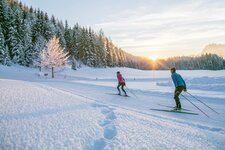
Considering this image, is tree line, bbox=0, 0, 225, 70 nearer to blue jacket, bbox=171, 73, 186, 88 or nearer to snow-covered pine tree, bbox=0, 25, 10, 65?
snow-covered pine tree, bbox=0, 25, 10, 65

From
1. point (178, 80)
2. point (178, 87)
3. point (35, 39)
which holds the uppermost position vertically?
point (35, 39)

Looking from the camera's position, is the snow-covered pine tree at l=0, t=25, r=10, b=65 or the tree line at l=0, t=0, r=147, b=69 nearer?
the snow-covered pine tree at l=0, t=25, r=10, b=65

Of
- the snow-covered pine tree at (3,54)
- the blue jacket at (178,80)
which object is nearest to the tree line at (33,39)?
the snow-covered pine tree at (3,54)

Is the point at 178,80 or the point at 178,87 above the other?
the point at 178,80

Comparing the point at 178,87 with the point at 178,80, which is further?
the point at 178,80

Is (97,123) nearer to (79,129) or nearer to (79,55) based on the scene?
(79,129)

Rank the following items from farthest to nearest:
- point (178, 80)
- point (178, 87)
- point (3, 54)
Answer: point (3, 54)
point (178, 80)
point (178, 87)

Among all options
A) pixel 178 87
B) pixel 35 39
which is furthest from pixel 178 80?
pixel 35 39

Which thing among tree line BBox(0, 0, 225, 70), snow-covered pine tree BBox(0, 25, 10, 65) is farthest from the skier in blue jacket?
snow-covered pine tree BBox(0, 25, 10, 65)

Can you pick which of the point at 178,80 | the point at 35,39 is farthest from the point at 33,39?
the point at 178,80

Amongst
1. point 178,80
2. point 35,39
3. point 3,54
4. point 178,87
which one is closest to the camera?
point 178,87

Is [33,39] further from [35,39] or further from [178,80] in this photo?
[178,80]

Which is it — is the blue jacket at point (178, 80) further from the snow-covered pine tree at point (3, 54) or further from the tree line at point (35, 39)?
the snow-covered pine tree at point (3, 54)

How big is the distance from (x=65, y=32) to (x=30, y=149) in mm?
77165
